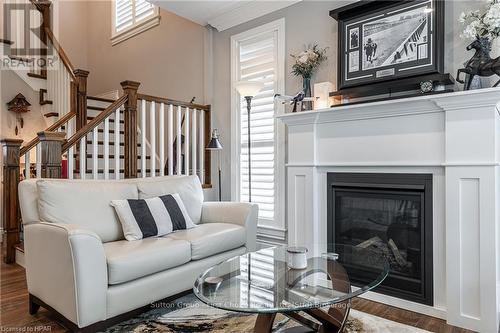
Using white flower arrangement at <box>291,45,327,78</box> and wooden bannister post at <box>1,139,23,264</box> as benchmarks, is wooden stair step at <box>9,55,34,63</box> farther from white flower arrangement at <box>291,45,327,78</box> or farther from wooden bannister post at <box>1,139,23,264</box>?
white flower arrangement at <box>291,45,327,78</box>

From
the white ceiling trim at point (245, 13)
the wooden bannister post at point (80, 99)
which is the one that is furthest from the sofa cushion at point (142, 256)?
the wooden bannister post at point (80, 99)

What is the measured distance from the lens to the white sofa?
197 cm

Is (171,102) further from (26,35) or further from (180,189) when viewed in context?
(26,35)

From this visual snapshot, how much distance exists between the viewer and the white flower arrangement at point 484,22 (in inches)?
87.6

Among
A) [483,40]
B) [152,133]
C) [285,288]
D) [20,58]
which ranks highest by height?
[20,58]

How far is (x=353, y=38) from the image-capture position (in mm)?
2967

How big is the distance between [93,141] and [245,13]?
2201 mm

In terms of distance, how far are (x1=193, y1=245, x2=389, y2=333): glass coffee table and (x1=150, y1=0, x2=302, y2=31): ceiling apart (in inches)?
108

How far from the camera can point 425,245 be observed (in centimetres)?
256

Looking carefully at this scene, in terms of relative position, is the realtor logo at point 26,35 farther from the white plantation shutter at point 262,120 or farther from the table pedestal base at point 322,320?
the table pedestal base at point 322,320

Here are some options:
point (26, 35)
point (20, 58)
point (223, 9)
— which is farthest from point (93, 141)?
point (26, 35)

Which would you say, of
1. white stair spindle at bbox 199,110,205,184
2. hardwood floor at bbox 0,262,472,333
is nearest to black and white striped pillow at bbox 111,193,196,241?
hardwood floor at bbox 0,262,472,333

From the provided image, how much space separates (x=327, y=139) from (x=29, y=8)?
5.66m

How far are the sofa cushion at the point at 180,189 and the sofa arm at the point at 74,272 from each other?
95cm
